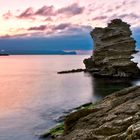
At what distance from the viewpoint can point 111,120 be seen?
87.6 ft

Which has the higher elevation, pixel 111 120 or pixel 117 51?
pixel 117 51

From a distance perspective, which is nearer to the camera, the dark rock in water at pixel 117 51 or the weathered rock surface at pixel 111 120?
the weathered rock surface at pixel 111 120

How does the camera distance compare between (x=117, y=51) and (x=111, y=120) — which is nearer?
(x=111, y=120)

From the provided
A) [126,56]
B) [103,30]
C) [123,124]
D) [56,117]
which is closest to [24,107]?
[56,117]

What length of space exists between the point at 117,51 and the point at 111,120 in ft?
372

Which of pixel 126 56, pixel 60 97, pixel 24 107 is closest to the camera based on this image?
pixel 24 107

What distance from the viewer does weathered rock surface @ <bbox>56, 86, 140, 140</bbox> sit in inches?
906

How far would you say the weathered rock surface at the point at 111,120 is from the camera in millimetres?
23016

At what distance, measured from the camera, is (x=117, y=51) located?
139 m

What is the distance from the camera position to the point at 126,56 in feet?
453

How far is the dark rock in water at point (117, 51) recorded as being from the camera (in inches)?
5389

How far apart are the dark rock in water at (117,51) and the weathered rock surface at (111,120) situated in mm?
101662

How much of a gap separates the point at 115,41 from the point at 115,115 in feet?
379

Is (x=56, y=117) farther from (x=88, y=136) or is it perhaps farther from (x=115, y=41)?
(x=115, y=41)
